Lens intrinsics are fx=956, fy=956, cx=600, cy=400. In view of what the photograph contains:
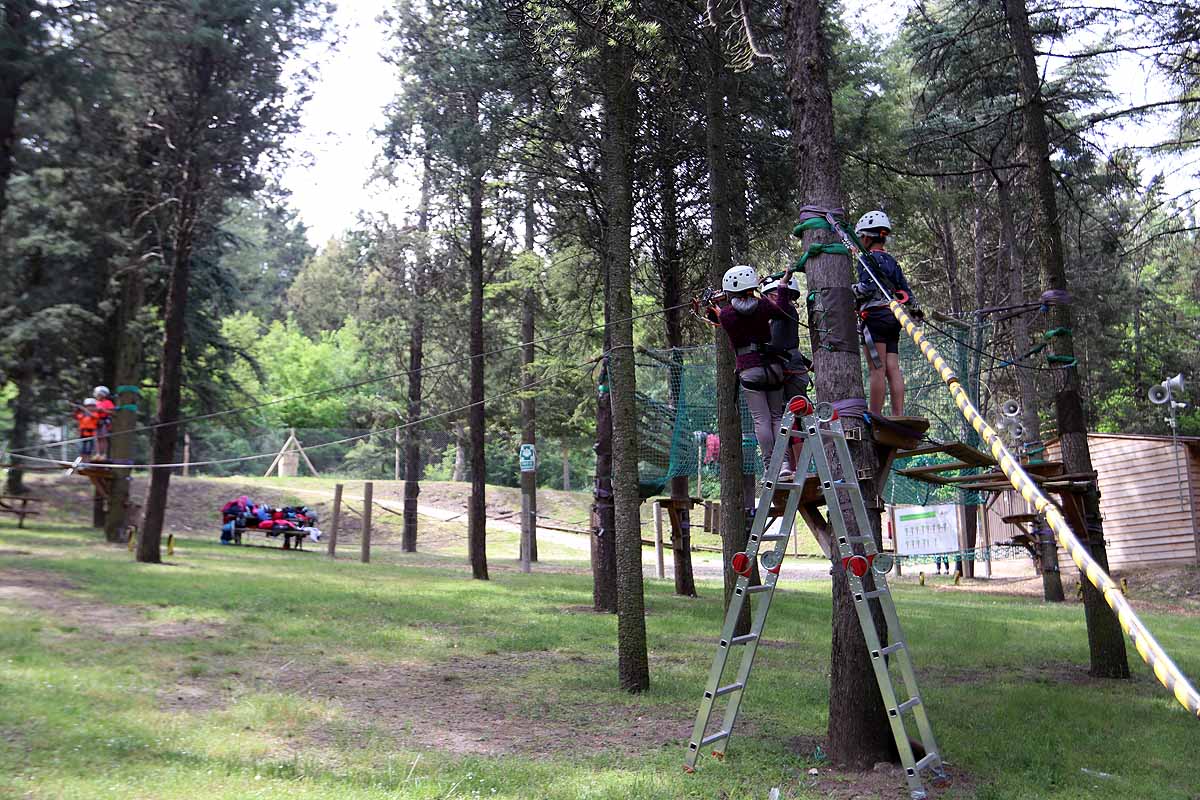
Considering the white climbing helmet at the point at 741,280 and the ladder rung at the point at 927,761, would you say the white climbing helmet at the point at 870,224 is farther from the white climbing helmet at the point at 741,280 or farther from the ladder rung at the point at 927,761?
the ladder rung at the point at 927,761

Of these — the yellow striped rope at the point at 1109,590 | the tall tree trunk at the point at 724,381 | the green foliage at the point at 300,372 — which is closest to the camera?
the yellow striped rope at the point at 1109,590

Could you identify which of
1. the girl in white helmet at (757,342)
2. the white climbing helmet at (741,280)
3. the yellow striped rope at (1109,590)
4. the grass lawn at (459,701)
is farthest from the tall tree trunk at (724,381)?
the yellow striped rope at (1109,590)

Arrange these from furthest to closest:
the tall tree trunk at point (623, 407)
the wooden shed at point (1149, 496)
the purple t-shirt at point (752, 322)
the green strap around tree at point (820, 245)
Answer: the wooden shed at point (1149, 496) < the tall tree trunk at point (623, 407) < the purple t-shirt at point (752, 322) < the green strap around tree at point (820, 245)

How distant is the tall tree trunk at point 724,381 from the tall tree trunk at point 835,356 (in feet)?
10.3

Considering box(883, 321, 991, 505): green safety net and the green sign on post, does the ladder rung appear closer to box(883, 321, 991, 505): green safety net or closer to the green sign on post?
box(883, 321, 991, 505): green safety net

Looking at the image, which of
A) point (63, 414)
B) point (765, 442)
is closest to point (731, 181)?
point (765, 442)

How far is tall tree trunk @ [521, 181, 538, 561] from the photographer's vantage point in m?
17.4

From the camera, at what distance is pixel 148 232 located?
18.9 metres

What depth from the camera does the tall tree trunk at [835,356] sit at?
19.3 ft

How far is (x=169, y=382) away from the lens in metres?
15.2

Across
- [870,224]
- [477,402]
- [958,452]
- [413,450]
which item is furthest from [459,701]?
[413,450]

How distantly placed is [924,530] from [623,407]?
62.3ft

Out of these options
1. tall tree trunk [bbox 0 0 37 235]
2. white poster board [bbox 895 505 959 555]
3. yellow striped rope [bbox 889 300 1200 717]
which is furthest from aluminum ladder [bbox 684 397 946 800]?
white poster board [bbox 895 505 959 555]

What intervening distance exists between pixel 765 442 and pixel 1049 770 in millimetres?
2759
